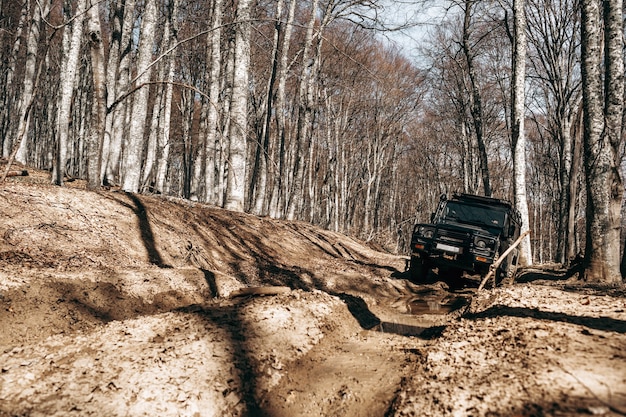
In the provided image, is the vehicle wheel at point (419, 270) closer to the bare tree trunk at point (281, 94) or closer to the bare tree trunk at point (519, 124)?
the bare tree trunk at point (519, 124)

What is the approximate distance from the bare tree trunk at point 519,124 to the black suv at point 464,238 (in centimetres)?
88

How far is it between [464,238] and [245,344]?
6773mm

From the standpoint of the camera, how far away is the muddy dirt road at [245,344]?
10.3 ft

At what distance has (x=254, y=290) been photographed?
6254 millimetres

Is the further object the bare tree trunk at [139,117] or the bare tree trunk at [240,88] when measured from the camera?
the bare tree trunk at [240,88]

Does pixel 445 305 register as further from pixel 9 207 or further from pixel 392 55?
pixel 392 55

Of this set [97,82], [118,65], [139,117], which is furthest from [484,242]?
[118,65]

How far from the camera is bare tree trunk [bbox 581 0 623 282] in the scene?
7652 mm

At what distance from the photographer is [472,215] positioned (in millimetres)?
10914

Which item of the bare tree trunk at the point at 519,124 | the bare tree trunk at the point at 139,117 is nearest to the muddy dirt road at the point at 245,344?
the bare tree trunk at the point at 139,117

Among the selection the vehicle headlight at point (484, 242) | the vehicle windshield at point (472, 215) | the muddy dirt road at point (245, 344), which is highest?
the vehicle windshield at point (472, 215)

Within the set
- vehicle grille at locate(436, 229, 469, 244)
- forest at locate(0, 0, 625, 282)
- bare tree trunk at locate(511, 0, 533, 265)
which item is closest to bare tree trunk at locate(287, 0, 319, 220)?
forest at locate(0, 0, 625, 282)

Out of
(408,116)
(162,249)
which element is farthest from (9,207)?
(408,116)

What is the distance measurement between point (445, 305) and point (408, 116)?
24173mm
